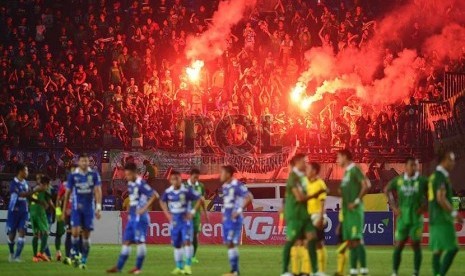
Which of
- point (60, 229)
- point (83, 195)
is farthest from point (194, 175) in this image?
point (60, 229)

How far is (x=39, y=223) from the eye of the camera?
26625 millimetres

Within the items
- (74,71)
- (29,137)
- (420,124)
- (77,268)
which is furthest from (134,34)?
(77,268)

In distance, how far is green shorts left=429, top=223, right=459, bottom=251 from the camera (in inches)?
722

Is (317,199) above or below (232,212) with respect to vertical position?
above

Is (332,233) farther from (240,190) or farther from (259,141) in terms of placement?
(240,190)

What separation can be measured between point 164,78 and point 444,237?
899 inches

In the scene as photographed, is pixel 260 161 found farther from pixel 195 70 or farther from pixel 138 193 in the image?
pixel 138 193

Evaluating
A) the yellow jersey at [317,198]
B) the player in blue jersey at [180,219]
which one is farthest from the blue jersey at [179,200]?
the yellow jersey at [317,198]

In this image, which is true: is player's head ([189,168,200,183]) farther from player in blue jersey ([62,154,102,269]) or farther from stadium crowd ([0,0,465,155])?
stadium crowd ([0,0,465,155])

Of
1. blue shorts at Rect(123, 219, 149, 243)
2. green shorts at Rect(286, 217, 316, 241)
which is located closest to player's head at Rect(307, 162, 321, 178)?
green shorts at Rect(286, 217, 316, 241)

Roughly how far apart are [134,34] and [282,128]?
758cm

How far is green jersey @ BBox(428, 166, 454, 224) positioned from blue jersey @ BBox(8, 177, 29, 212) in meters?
11.6

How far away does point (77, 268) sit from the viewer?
23578 millimetres

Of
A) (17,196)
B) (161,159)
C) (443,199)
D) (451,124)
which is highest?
(451,124)
